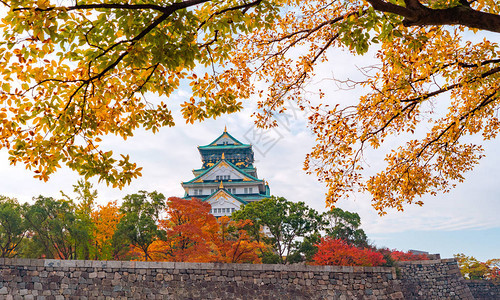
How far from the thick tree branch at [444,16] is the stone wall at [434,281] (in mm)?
18522

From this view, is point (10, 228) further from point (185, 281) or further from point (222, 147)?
point (222, 147)

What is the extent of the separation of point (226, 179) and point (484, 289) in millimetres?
22152

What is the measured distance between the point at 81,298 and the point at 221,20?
10149 mm

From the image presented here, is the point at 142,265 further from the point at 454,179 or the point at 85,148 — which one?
the point at 454,179

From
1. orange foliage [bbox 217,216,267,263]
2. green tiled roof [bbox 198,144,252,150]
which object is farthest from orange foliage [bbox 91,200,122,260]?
green tiled roof [bbox 198,144,252,150]

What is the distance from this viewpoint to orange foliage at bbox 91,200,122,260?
53.4 feet

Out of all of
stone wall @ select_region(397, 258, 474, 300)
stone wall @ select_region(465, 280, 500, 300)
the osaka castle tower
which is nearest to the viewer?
stone wall @ select_region(397, 258, 474, 300)

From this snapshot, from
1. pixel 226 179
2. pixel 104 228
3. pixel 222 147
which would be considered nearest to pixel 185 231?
pixel 104 228

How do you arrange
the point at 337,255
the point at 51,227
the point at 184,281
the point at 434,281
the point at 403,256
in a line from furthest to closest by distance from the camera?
the point at 403,256, the point at 434,281, the point at 337,255, the point at 51,227, the point at 184,281

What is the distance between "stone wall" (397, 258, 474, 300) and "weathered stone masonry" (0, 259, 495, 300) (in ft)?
26.3

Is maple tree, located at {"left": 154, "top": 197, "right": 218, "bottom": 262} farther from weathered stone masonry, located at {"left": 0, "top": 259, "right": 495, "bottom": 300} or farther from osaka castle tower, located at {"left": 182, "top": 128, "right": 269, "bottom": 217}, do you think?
osaka castle tower, located at {"left": 182, "top": 128, "right": 269, "bottom": 217}

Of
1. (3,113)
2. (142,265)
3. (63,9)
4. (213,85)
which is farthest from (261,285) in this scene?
(63,9)

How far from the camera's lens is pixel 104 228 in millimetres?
17000

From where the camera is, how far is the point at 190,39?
3.91m
